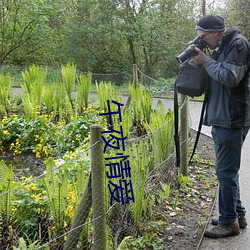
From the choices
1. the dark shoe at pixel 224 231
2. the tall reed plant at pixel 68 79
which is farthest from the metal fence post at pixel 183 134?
the tall reed plant at pixel 68 79

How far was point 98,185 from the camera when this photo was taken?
2.42m

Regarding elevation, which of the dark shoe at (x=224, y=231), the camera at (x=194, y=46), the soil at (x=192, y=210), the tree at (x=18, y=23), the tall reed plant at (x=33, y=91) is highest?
the tree at (x=18, y=23)

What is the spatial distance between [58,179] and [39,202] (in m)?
0.24

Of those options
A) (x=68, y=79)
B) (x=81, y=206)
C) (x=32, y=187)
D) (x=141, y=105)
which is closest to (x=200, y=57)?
(x=81, y=206)

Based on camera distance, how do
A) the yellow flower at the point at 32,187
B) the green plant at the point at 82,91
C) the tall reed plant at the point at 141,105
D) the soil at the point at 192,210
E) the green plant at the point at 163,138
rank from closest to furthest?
the yellow flower at the point at 32,187, the soil at the point at 192,210, the green plant at the point at 163,138, the tall reed plant at the point at 141,105, the green plant at the point at 82,91

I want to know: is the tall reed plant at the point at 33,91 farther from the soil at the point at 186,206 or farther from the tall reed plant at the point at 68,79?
the soil at the point at 186,206

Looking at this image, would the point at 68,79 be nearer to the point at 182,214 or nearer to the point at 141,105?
the point at 141,105

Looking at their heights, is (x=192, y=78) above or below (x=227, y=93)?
above

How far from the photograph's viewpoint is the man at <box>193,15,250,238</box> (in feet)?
9.41

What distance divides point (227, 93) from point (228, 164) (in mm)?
601

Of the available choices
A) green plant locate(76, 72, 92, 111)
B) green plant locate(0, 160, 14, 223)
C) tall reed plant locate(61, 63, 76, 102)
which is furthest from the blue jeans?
tall reed plant locate(61, 63, 76, 102)

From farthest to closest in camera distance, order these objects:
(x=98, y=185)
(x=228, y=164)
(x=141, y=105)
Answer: (x=141, y=105)
(x=228, y=164)
(x=98, y=185)

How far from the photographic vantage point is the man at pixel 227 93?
9.41ft

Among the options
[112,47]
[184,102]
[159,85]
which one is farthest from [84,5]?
[184,102]
